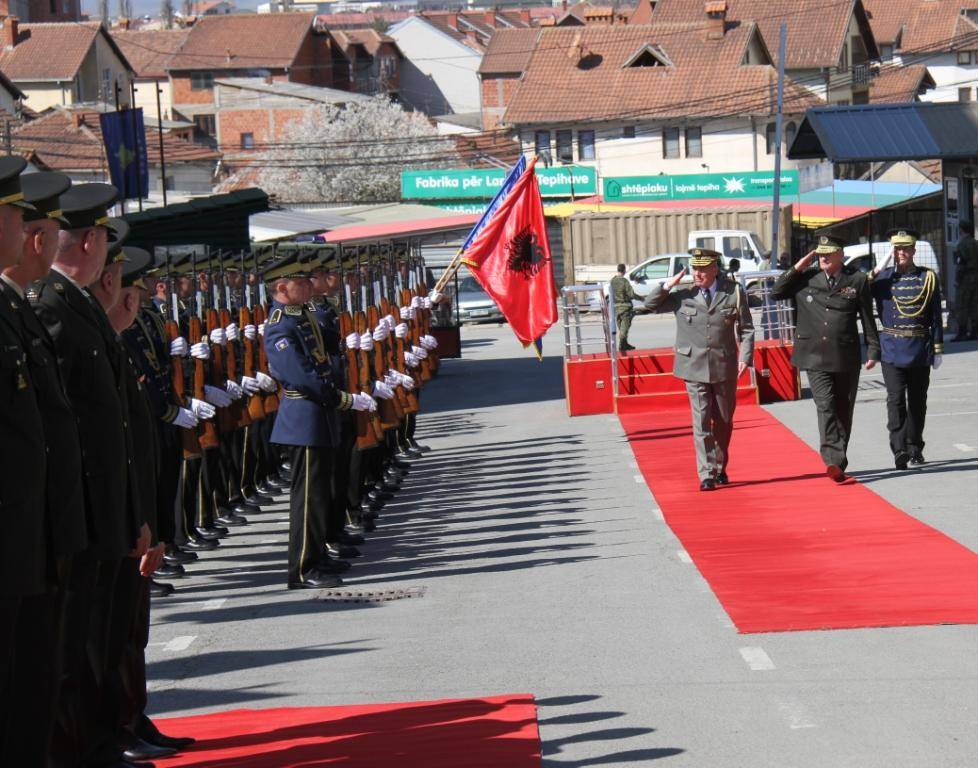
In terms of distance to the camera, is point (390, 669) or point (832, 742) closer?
point (832, 742)

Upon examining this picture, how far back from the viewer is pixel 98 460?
5812 millimetres

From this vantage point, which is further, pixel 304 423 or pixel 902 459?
pixel 902 459

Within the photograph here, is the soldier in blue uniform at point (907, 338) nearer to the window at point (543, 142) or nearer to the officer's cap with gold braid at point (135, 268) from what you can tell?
the officer's cap with gold braid at point (135, 268)

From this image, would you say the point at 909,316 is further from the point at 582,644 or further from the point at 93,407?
the point at 93,407

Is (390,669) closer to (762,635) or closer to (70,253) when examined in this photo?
(762,635)

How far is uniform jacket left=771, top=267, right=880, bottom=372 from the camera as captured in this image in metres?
13.2

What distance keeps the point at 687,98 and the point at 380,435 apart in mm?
55412

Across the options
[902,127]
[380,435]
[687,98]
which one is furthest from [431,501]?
[687,98]

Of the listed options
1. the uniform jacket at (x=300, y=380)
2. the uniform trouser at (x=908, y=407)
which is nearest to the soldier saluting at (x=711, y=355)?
the uniform trouser at (x=908, y=407)

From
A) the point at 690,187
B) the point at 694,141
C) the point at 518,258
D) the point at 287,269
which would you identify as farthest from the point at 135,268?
the point at 694,141

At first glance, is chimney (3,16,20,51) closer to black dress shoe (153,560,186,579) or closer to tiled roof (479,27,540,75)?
tiled roof (479,27,540,75)

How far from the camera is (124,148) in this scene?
29719 mm

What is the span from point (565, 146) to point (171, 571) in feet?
193

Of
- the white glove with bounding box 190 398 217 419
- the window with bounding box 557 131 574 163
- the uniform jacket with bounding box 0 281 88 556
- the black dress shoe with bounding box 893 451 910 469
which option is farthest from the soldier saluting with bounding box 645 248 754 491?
the window with bounding box 557 131 574 163
